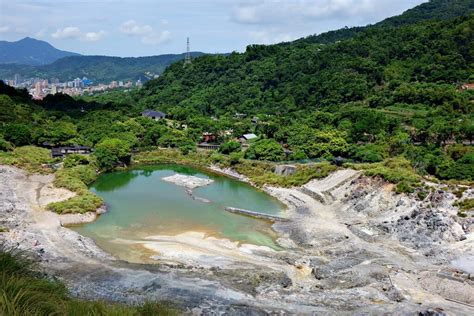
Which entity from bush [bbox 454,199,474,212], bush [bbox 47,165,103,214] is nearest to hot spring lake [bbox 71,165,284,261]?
bush [bbox 47,165,103,214]

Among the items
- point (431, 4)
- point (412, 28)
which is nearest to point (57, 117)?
point (412, 28)

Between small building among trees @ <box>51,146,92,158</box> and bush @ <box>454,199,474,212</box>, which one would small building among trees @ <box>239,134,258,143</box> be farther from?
bush @ <box>454,199,474,212</box>

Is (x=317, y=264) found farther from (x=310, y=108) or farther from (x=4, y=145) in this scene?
(x=310, y=108)

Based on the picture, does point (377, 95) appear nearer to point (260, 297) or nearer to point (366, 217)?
point (366, 217)

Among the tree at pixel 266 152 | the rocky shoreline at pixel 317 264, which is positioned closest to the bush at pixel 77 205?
the rocky shoreline at pixel 317 264

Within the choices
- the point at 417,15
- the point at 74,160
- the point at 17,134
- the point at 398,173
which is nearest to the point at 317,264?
the point at 398,173
